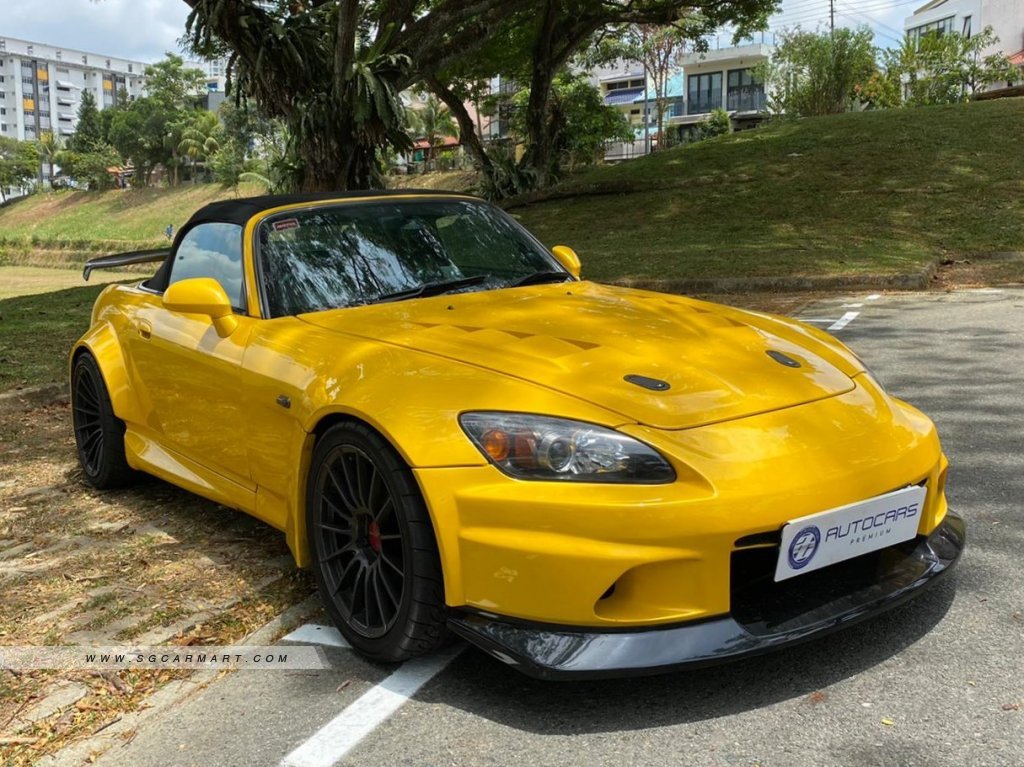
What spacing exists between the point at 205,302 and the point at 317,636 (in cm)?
127

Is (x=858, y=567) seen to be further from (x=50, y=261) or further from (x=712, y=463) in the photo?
(x=50, y=261)

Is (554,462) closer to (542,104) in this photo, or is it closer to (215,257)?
(215,257)

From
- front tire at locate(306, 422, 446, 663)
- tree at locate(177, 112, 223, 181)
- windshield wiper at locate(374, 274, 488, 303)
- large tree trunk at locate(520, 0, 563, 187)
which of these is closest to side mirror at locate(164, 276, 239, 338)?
windshield wiper at locate(374, 274, 488, 303)

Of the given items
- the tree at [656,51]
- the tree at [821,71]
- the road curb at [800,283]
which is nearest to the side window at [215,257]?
the road curb at [800,283]

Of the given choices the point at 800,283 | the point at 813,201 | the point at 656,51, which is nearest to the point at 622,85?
the point at 656,51

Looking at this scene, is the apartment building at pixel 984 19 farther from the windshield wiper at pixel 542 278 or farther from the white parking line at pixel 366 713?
the white parking line at pixel 366 713

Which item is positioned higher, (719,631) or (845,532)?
(845,532)

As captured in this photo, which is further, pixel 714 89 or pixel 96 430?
pixel 714 89

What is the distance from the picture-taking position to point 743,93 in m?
61.7

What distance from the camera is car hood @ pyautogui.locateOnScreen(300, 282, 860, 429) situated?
2443 millimetres

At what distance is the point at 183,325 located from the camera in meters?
3.62

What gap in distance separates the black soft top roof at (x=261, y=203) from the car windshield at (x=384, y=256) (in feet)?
0.31

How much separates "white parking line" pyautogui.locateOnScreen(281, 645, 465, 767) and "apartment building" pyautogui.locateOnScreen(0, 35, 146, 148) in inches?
6470

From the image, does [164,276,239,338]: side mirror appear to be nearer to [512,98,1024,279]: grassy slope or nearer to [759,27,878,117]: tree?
[512,98,1024,279]: grassy slope
